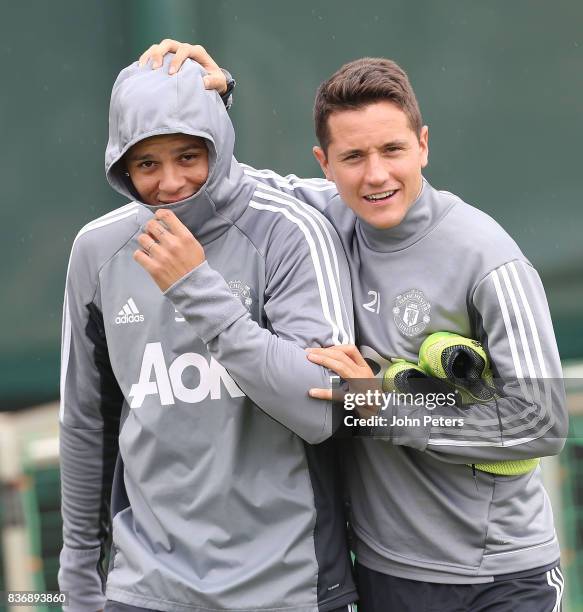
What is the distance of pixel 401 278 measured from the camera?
2.19 meters

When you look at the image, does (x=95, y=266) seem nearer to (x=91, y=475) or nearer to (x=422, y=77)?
(x=91, y=475)

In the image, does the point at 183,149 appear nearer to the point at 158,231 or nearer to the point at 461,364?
the point at 158,231

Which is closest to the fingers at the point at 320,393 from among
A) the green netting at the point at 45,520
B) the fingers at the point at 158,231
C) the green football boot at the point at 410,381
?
the green football boot at the point at 410,381

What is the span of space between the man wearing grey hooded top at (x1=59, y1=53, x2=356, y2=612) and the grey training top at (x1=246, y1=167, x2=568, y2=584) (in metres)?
0.08

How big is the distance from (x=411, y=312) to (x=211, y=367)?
16.0 inches

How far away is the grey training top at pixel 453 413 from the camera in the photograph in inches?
82.1

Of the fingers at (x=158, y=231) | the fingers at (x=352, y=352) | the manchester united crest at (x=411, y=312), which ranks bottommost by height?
the fingers at (x=352, y=352)

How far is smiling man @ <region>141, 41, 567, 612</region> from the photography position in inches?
82.3

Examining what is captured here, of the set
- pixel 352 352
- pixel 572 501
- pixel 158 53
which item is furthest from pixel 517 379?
pixel 572 501

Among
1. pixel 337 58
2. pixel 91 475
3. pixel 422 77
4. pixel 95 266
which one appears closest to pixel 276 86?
pixel 337 58

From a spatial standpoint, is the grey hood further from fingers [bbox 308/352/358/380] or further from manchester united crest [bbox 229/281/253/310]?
fingers [bbox 308/352/358/380]

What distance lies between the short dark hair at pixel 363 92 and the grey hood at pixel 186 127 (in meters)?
0.20

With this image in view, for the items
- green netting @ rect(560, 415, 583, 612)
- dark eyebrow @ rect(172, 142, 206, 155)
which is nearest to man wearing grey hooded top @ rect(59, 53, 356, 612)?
dark eyebrow @ rect(172, 142, 206, 155)

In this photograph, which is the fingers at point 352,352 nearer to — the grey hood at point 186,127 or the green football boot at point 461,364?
the green football boot at point 461,364
